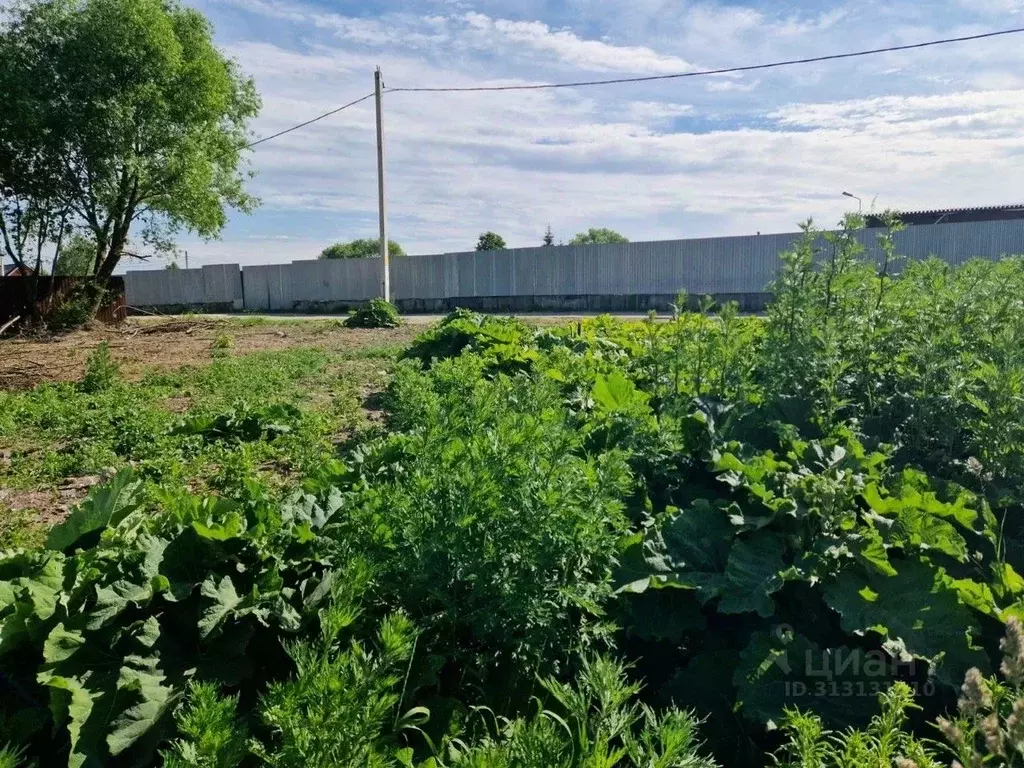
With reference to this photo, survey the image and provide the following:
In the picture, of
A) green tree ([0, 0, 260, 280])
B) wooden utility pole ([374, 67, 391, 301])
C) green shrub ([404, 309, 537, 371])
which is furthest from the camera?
wooden utility pole ([374, 67, 391, 301])

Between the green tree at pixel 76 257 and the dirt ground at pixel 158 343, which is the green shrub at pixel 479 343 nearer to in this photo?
the dirt ground at pixel 158 343

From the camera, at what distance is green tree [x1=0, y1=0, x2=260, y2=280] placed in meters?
16.6

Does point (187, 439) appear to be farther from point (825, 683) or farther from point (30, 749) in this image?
point (825, 683)

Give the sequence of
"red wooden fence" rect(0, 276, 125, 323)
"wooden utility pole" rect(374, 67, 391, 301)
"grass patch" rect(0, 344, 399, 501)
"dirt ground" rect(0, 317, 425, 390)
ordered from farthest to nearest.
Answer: "wooden utility pole" rect(374, 67, 391, 301)
"red wooden fence" rect(0, 276, 125, 323)
"dirt ground" rect(0, 317, 425, 390)
"grass patch" rect(0, 344, 399, 501)

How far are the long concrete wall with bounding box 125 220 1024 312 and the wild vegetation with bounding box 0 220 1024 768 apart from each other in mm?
22739

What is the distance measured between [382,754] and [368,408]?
250 inches

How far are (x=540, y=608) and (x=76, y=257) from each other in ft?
83.0

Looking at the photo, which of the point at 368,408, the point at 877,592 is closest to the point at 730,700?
the point at 877,592

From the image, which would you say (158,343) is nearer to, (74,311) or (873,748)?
(74,311)

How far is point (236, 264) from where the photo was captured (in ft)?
119

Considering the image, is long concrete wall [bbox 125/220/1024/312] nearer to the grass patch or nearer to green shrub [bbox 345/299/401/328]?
green shrub [bbox 345/299/401/328]

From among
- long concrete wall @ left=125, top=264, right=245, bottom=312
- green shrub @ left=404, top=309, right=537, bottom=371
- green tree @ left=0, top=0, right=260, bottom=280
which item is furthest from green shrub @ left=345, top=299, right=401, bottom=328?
long concrete wall @ left=125, top=264, right=245, bottom=312

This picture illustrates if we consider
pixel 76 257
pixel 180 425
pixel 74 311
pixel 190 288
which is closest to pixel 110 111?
pixel 74 311

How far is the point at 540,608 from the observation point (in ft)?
6.92
